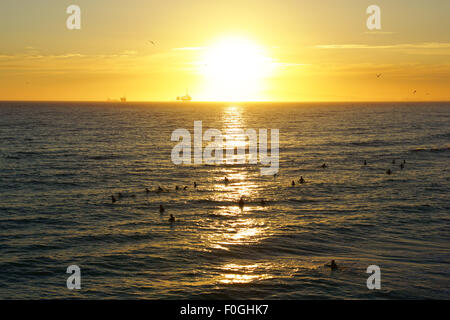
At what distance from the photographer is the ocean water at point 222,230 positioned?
907 inches

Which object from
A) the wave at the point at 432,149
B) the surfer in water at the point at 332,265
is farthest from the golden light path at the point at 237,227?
the wave at the point at 432,149

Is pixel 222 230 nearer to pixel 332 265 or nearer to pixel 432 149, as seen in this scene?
pixel 332 265

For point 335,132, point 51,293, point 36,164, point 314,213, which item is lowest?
point 51,293

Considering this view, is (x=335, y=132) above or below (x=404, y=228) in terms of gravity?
above

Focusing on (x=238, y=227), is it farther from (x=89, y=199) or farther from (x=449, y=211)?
(x=449, y=211)

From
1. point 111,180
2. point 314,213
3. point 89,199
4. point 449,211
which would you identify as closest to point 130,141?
point 111,180

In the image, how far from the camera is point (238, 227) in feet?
109

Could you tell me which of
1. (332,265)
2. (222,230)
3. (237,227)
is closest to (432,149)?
(237,227)

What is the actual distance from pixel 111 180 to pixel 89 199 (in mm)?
8678

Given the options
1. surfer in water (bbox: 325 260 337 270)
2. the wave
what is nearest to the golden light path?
surfer in water (bbox: 325 260 337 270)

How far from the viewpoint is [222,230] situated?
32281 millimetres

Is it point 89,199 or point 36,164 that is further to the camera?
point 36,164

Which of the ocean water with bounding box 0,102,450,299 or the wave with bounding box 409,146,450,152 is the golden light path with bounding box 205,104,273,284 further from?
the wave with bounding box 409,146,450,152

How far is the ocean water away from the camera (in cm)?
2305
